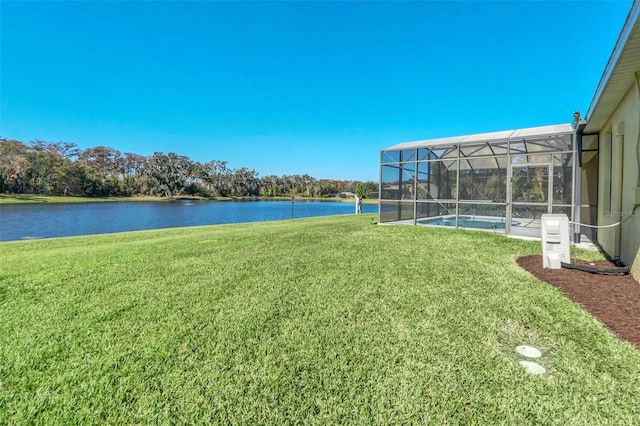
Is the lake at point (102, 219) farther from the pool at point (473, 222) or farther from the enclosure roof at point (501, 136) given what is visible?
the enclosure roof at point (501, 136)

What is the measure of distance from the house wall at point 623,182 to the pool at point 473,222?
253 cm

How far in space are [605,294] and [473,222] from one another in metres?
6.21

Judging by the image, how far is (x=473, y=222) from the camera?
896cm

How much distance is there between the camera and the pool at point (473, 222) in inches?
330

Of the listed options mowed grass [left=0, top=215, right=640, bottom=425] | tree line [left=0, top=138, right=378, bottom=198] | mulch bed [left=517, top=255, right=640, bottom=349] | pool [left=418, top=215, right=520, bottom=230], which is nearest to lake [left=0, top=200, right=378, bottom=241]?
pool [left=418, top=215, right=520, bottom=230]

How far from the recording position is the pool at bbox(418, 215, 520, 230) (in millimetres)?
8375

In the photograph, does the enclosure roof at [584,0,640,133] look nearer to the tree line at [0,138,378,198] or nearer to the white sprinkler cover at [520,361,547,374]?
the white sprinkler cover at [520,361,547,374]

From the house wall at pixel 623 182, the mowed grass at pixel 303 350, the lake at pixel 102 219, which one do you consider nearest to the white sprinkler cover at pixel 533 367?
the mowed grass at pixel 303 350

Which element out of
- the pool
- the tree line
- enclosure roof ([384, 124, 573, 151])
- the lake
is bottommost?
the lake

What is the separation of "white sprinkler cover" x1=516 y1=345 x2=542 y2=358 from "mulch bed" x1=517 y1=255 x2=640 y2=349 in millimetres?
737

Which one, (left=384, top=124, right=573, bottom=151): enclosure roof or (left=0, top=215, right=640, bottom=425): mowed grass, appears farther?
(left=384, top=124, right=573, bottom=151): enclosure roof

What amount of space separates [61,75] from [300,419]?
36179mm

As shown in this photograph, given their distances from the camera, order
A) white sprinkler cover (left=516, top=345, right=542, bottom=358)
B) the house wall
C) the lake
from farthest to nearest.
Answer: the lake, the house wall, white sprinkler cover (left=516, top=345, right=542, bottom=358)

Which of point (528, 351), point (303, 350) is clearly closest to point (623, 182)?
point (528, 351)
